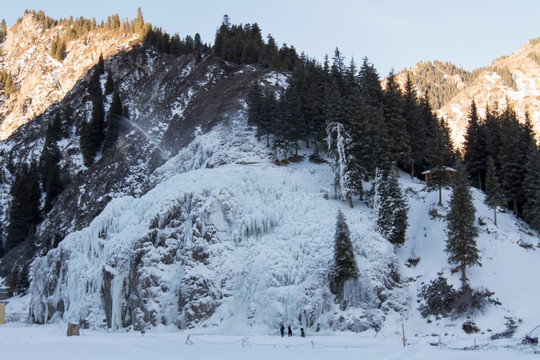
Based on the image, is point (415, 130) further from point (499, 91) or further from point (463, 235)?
point (499, 91)

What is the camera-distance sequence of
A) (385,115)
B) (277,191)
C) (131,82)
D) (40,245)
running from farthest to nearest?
(131,82) < (40,245) < (385,115) < (277,191)

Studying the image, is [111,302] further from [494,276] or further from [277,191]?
[494,276]

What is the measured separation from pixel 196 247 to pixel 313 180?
1516 cm

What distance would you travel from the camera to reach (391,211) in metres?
33.9

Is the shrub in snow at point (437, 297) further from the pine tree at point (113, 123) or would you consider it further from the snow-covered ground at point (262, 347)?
the pine tree at point (113, 123)

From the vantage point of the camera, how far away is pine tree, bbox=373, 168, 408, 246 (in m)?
33.5

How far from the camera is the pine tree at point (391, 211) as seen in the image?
33.5 meters

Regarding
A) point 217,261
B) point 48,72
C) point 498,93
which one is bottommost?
point 217,261

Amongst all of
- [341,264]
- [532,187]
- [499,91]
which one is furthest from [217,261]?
[499,91]

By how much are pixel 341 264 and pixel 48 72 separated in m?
129

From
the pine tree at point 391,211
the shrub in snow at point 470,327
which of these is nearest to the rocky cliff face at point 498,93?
the pine tree at point 391,211

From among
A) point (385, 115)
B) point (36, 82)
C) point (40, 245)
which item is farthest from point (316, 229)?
point (36, 82)

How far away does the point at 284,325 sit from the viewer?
2723 centimetres

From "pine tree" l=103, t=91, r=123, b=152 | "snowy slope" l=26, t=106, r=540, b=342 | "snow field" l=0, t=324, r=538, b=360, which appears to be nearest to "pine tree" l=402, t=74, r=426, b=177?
"snowy slope" l=26, t=106, r=540, b=342
